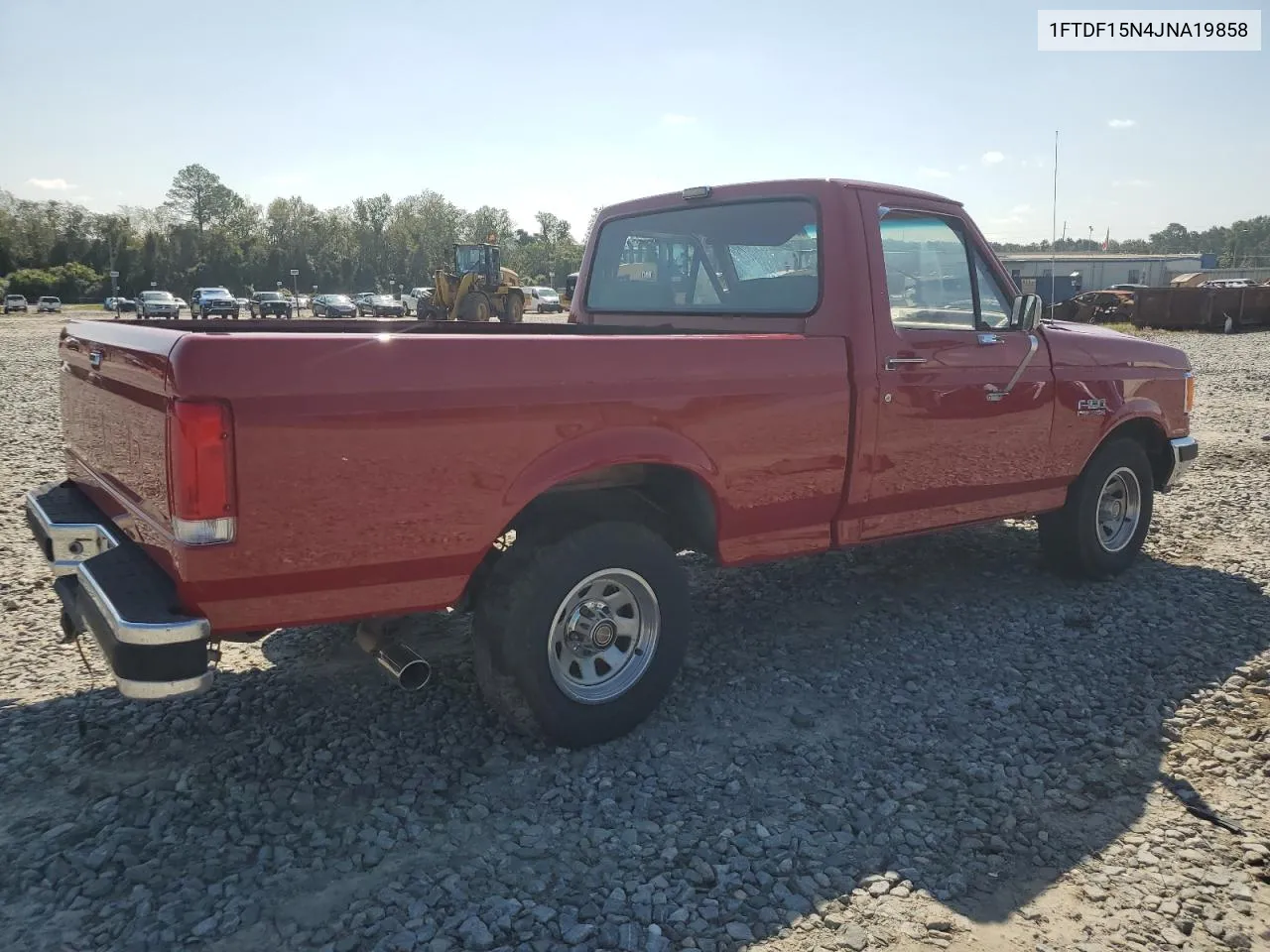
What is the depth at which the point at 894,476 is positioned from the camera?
432cm

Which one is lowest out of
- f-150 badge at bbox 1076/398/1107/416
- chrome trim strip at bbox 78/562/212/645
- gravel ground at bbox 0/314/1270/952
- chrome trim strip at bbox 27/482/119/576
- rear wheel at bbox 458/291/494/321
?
gravel ground at bbox 0/314/1270/952

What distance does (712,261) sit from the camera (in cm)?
484

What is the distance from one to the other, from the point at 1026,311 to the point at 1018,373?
1.02 ft

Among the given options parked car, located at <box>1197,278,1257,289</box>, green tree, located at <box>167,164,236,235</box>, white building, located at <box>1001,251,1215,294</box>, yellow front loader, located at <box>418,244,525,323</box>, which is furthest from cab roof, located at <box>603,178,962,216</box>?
green tree, located at <box>167,164,236,235</box>

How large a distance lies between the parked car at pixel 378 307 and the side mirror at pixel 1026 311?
1676 inches

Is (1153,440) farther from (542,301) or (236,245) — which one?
(236,245)

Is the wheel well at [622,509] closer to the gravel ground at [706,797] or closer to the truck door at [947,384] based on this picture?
the gravel ground at [706,797]

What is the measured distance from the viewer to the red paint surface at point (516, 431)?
2.71m

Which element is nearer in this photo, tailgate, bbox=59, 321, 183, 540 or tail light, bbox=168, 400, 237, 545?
tail light, bbox=168, 400, 237, 545

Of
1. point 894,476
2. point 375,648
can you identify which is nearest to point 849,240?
point 894,476

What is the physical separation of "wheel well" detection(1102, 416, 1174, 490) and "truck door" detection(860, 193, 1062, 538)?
2.72ft

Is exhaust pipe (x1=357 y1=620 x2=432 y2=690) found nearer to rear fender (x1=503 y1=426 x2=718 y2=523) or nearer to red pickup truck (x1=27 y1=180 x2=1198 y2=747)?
red pickup truck (x1=27 y1=180 x2=1198 y2=747)

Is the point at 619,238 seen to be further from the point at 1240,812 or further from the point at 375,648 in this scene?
the point at 1240,812

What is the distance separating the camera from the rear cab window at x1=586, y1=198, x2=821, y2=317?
437 centimetres
